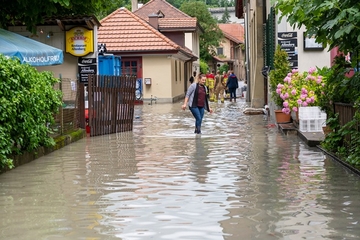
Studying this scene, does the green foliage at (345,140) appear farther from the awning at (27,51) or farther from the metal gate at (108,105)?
the metal gate at (108,105)

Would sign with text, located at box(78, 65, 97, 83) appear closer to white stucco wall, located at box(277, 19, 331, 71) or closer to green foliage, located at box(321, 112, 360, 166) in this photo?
white stucco wall, located at box(277, 19, 331, 71)

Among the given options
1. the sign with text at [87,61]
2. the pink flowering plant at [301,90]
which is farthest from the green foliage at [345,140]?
the sign with text at [87,61]

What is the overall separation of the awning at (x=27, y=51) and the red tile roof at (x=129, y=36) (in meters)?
25.2

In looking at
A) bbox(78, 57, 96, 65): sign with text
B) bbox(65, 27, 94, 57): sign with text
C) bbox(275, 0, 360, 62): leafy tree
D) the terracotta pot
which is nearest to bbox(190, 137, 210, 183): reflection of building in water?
bbox(275, 0, 360, 62): leafy tree

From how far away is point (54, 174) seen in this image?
11906 millimetres

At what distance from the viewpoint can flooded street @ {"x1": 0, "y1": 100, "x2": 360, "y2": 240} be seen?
7.44 m

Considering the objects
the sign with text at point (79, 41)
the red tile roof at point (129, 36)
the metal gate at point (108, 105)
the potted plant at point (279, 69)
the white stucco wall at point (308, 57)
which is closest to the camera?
the metal gate at point (108, 105)

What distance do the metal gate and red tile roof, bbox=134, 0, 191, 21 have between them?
154ft

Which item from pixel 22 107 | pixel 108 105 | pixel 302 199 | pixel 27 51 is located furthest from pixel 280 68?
pixel 302 199

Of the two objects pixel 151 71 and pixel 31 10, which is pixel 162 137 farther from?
pixel 151 71

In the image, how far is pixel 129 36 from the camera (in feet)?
148

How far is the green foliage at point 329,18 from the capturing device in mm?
9547

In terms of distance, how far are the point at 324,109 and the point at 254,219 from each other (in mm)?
7282

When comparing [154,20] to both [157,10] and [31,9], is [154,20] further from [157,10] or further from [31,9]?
[31,9]
